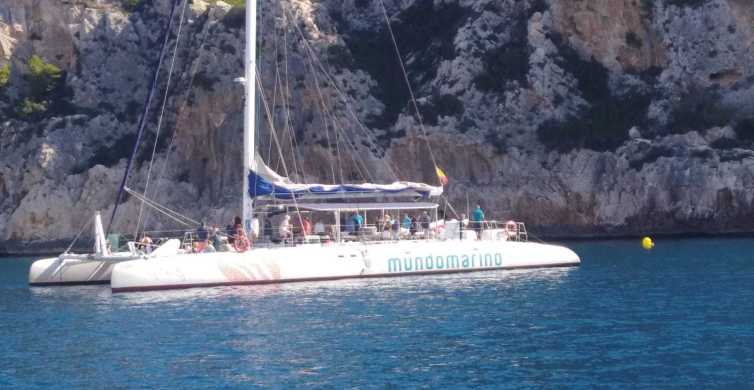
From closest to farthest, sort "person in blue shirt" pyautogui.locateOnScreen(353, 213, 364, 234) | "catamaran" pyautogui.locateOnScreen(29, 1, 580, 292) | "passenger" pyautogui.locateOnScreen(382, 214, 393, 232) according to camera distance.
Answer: "catamaran" pyautogui.locateOnScreen(29, 1, 580, 292), "person in blue shirt" pyautogui.locateOnScreen(353, 213, 364, 234), "passenger" pyautogui.locateOnScreen(382, 214, 393, 232)

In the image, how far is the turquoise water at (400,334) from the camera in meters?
17.0

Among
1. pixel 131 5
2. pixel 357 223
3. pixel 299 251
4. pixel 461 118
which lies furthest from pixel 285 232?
pixel 131 5

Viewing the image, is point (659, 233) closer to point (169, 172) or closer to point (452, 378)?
point (169, 172)

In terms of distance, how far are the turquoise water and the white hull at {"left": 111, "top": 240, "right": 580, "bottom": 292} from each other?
0.67m

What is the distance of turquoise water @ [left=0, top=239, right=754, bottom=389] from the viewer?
17.0 m

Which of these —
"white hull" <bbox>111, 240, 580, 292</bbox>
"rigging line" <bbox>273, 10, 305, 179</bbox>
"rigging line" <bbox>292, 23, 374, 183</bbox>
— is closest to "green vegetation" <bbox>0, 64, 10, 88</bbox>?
"rigging line" <bbox>273, 10, 305, 179</bbox>

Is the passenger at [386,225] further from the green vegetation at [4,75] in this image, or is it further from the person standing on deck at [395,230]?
the green vegetation at [4,75]

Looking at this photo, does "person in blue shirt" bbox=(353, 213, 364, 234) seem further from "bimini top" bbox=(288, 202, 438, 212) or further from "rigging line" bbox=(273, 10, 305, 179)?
"rigging line" bbox=(273, 10, 305, 179)

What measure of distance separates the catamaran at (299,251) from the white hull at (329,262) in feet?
0.09

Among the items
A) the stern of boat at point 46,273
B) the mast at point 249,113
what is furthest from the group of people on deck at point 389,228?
the stern of boat at point 46,273

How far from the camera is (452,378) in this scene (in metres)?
16.7

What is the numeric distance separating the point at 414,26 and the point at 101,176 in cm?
1946

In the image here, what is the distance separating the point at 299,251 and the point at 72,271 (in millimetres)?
7417

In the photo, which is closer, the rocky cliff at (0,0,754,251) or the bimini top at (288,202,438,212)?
the bimini top at (288,202,438,212)
